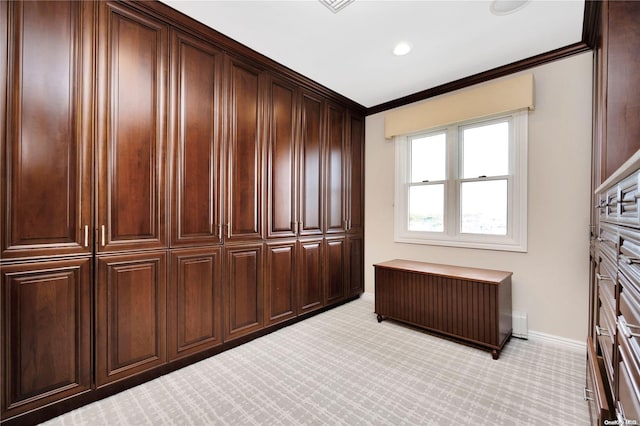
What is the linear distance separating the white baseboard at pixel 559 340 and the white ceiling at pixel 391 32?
105 inches

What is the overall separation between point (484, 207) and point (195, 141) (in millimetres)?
3019

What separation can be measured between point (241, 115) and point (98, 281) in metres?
1.74

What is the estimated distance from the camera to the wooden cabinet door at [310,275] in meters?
3.29

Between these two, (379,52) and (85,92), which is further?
(379,52)

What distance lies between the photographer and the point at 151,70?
7.00 ft

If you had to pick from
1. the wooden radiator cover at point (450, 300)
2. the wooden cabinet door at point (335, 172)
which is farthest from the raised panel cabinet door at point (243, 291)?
the wooden radiator cover at point (450, 300)

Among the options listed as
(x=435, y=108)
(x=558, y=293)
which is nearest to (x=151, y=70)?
(x=435, y=108)

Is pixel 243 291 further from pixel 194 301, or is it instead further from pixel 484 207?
pixel 484 207

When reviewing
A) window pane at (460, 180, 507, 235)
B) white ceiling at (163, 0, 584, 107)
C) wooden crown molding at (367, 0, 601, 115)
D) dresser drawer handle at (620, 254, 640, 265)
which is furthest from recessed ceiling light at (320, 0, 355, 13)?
window pane at (460, 180, 507, 235)

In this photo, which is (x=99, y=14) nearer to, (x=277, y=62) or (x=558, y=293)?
(x=277, y=62)

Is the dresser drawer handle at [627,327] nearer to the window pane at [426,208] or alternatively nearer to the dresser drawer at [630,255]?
the dresser drawer at [630,255]

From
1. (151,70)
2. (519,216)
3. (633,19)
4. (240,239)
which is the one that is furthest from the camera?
(519,216)

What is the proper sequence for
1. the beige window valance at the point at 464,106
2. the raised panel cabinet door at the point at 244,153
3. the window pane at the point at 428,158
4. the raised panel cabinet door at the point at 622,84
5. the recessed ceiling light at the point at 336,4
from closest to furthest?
the raised panel cabinet door at the point at 622,84 < the recessed ceiling light at the point at 336,4 < the raised panel cabinet door at the point at 244,153 < the beige window valance at the point at 464,106 < the window pane at the point at 428,158

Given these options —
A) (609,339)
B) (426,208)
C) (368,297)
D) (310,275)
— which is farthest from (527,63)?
(368,297)
